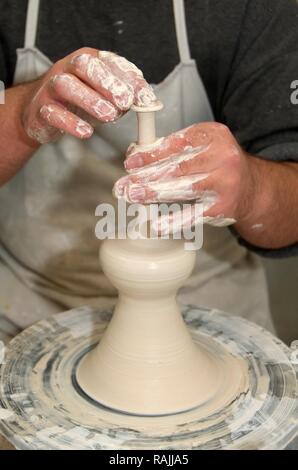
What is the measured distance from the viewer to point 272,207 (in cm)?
129

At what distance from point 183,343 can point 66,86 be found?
420 millimetres

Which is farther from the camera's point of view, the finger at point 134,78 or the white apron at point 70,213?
the white apron at point 70,213

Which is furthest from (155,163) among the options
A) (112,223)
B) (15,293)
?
(15,293)

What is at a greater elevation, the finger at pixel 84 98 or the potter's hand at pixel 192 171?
the finger at pixel 84 98

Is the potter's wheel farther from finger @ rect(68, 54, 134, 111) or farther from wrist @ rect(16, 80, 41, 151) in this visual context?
finger @ rect(68, 54, 134, 111)

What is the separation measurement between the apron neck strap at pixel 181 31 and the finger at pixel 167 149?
1.47ft

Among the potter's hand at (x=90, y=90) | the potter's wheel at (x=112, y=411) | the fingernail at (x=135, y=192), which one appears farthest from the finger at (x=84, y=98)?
the potter's wheel at (x=112, y=411)

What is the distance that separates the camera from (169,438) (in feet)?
3.28

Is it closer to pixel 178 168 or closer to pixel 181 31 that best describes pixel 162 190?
pixel 178 168

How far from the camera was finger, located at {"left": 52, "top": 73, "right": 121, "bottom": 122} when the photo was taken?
1021 millimetres

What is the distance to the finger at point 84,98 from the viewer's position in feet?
3.35

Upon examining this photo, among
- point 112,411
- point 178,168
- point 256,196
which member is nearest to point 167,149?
point 178,168

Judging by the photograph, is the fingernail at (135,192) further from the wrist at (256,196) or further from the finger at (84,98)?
the wrist at (256,196)

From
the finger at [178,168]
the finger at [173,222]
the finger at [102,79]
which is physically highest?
the finger at [102,79]
